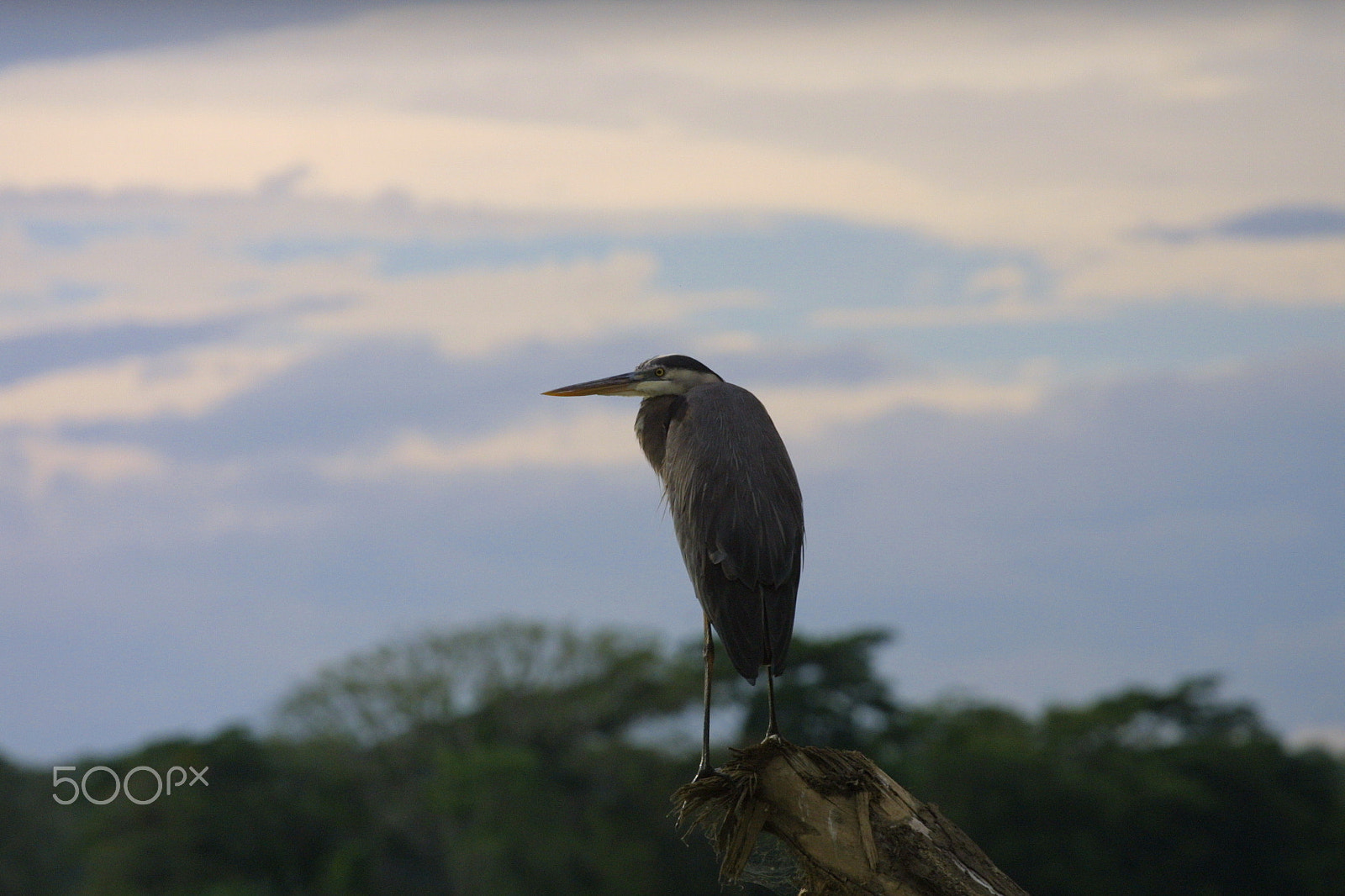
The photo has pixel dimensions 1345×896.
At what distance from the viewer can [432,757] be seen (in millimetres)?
52031

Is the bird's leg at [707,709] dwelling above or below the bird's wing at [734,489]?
below

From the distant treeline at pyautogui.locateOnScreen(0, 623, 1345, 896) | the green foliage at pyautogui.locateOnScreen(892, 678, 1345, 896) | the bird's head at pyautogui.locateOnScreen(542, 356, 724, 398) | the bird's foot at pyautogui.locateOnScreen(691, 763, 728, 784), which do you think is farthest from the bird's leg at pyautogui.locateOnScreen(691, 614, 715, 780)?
the green foliage at pyautogui.locateOnScreen(892, 678, 1345, 896)

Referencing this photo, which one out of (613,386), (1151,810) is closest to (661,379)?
(613,386)

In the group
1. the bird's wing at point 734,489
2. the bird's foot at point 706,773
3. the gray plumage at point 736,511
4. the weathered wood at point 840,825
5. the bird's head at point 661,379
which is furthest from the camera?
the bird's head at point 661,379

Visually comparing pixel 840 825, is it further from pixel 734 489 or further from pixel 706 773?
pixel 734 489

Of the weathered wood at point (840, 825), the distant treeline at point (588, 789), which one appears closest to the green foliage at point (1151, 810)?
the distant treeline at point (588, 789)

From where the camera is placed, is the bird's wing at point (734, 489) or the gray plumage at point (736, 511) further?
the bird's wing at point (734, 489)

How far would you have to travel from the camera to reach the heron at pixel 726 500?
27.9 ft

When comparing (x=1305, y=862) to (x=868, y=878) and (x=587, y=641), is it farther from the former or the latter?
(x=868, y=878)

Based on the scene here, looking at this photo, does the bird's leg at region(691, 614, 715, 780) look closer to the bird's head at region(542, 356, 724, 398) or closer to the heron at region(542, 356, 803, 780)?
the heron at region(542, 356, 803, 780)

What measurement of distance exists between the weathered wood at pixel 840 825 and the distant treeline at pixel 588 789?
2745 cm

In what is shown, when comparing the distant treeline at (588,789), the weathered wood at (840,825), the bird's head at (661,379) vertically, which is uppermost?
the bird's head at (661,379)

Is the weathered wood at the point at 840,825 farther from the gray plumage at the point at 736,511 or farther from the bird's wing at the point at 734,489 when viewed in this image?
the bird's wing at the point at 734,489

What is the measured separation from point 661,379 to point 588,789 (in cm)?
3941
